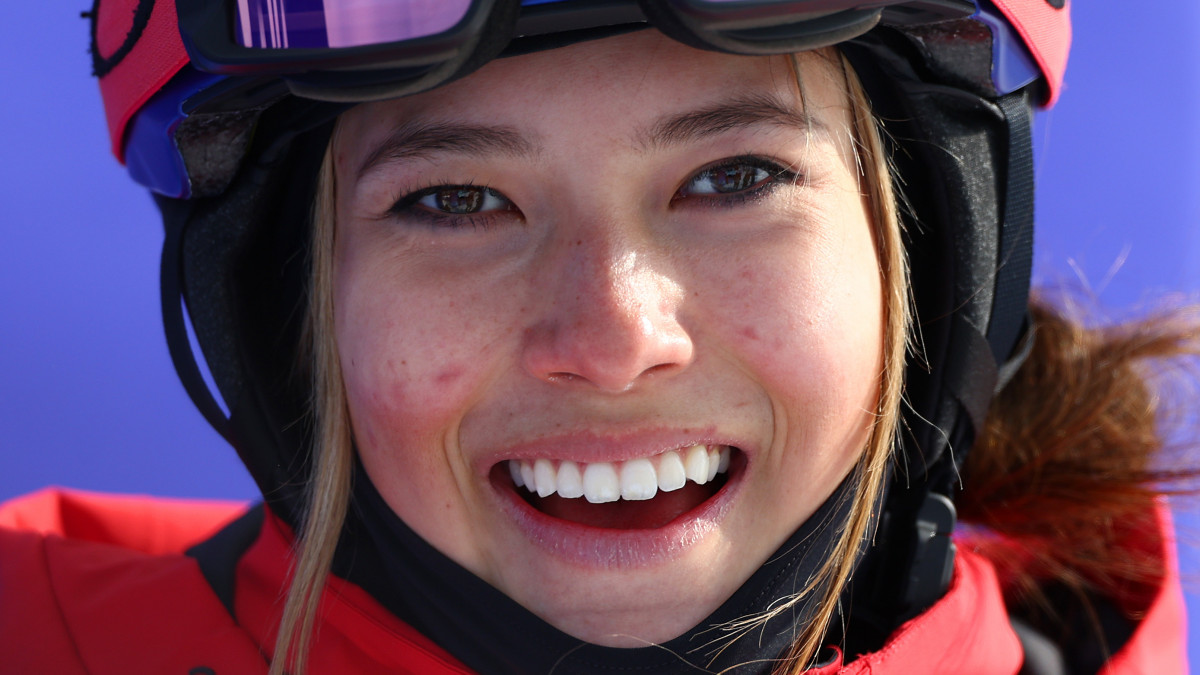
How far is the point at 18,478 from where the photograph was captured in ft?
7.78

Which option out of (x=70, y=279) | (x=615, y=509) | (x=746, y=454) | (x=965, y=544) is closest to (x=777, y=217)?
(x=746, y=454)

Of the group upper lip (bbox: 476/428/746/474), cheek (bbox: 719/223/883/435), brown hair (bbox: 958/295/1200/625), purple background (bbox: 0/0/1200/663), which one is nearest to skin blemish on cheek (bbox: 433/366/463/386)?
upper lip (bbox: 476/428/746/474)

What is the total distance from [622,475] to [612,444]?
2.2 inches

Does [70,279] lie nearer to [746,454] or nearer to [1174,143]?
[746,454]

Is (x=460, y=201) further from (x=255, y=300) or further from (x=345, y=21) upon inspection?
(x=255, y=300)

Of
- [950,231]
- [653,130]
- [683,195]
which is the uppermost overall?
[653,130]

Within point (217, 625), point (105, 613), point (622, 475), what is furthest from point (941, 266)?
point (105, 613)

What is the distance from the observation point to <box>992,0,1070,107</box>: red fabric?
1.37 m

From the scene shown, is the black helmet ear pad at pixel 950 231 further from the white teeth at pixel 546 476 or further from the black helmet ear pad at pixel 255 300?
the black helmet ear pad at pixel 255 300

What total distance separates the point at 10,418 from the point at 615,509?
1.70 meters

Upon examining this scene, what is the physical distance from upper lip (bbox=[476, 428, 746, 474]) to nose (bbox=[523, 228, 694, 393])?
7 cm

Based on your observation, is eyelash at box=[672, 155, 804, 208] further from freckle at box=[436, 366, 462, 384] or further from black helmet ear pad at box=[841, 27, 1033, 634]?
freckle at box=[436, 366, 462, 384]

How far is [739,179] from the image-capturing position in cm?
123

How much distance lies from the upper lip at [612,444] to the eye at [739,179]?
287 mm
